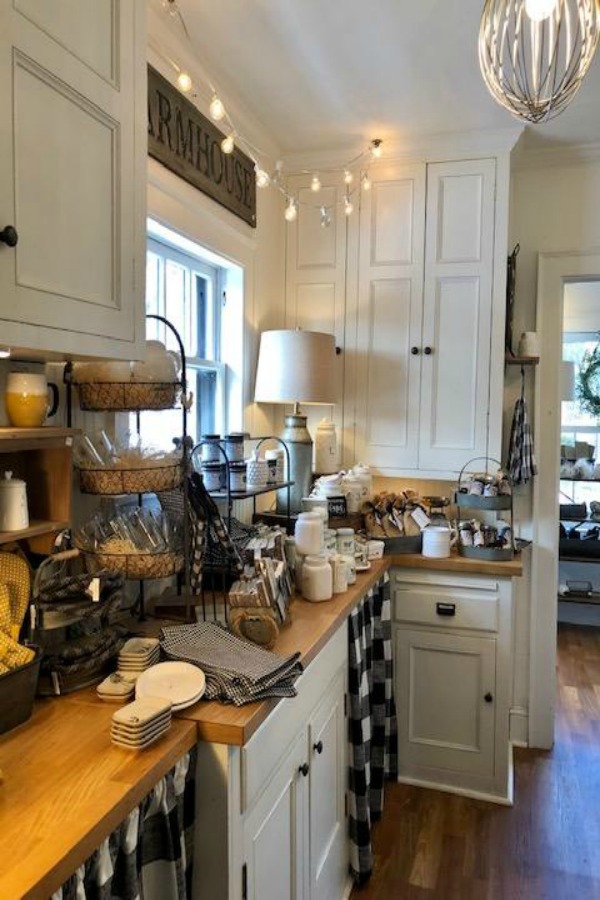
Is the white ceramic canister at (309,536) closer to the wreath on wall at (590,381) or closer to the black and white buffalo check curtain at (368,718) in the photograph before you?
the black and white buffalo check curtain at (368,718)

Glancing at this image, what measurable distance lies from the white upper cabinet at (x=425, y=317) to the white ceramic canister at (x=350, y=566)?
726 millimetres

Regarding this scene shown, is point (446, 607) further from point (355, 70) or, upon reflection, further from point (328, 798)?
point (355, 70)

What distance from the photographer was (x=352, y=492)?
2.64 metres

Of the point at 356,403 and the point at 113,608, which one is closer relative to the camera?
the point at 113,608

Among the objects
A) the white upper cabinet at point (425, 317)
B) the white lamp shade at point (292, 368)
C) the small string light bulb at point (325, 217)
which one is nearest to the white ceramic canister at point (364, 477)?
the white upper cabinet at point (425, 317)

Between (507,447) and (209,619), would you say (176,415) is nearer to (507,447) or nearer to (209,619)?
(209,619)

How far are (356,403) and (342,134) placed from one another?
1.10m

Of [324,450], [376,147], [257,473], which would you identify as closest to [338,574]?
[257,473]

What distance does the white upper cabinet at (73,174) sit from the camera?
993 millimetres

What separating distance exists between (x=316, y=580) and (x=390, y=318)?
53.0 inches

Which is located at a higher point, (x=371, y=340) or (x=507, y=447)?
(x=371, y=340)

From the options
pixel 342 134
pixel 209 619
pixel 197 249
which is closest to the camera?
pixel 209 619

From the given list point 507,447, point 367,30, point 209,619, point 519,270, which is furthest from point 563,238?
point 209,619

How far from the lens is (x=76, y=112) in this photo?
1.12m
